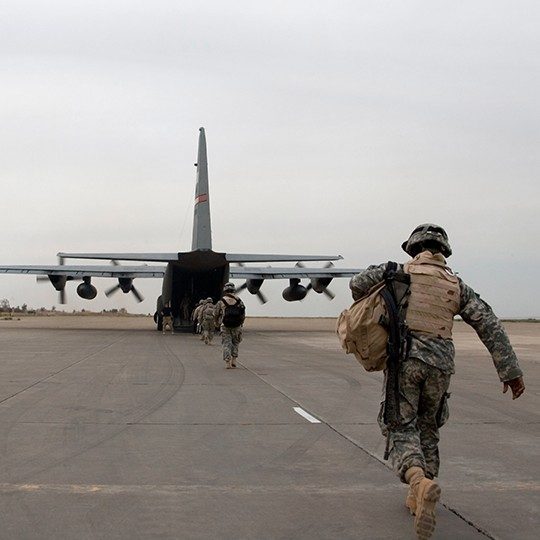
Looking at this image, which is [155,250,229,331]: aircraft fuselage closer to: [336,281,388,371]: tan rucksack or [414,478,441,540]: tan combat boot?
[336,281,388,371]: tan rucksack

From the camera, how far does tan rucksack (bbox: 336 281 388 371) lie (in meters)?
5.22

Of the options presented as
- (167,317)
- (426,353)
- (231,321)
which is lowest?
(167,317)

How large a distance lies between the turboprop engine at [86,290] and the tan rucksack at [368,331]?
34.6 meters

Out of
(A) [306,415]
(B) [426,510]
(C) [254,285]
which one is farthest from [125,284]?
(B) [426,510]

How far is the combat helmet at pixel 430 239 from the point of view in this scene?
562 cm

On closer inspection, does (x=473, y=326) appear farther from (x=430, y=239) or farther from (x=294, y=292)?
(x=294, y=292)

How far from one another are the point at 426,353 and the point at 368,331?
419 mm

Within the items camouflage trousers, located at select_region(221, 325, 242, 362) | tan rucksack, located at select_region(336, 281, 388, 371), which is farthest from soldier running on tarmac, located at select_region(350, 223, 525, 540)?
camouflage trousers, located at select_region(221, 325, 242, 362)

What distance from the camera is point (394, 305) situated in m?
5.29

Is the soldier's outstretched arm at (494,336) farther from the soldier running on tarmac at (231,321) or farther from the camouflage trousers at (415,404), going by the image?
the soldier running on tarmac at (231,321)

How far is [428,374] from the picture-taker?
5277 mm

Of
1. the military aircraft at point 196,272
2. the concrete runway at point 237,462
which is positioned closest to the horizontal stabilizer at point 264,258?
the military aircraft at point 196,272

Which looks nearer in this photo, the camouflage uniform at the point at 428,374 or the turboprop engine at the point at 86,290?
the camouflage uniform at the point at 428,374

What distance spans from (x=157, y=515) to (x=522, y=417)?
21.0 feet
